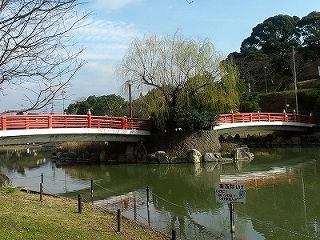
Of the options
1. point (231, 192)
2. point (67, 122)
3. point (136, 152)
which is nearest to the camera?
point (231, 192)

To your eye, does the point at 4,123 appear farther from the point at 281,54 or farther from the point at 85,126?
Answer: the point at 281,54

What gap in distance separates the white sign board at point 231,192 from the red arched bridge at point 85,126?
1078cm

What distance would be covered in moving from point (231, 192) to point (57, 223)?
327 cm

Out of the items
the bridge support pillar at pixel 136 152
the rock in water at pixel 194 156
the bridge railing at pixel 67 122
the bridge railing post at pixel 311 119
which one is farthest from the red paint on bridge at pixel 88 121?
the bridge railing post at pixel 311 119

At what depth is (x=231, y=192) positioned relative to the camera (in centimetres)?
754

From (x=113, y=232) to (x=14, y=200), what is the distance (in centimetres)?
361

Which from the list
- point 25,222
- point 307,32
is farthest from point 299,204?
point 307,32

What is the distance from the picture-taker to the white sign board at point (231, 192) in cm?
744

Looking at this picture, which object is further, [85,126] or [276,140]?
[276,140]

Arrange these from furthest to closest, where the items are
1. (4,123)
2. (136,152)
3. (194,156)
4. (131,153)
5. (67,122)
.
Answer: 1. (131,153)
2. (136,152)
3. (194,156)
4. (67,122)
5. (4,123)

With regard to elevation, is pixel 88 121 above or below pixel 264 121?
above

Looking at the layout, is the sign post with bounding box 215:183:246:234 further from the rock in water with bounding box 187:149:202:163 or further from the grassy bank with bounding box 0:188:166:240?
the rock in water with bounding box 187:149:202:163

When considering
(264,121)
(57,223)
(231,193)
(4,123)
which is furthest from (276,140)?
(57,223)

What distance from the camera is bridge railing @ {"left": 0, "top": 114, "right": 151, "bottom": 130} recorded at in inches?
764
